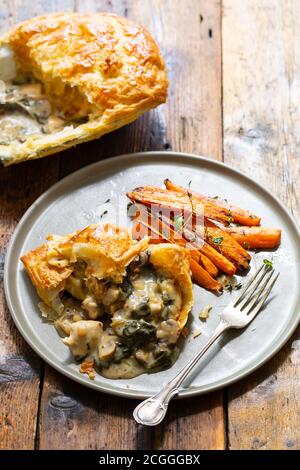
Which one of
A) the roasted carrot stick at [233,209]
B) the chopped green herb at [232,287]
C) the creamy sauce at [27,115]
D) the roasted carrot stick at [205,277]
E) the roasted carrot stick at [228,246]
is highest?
the creamy sauce at [27,115]

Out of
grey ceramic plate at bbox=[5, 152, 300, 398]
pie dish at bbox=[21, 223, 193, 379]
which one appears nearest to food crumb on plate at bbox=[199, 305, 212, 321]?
grey ceramic plate at bbox=[5, 152, 300, 398]

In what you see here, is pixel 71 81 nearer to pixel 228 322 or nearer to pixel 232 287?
pixel 232 287

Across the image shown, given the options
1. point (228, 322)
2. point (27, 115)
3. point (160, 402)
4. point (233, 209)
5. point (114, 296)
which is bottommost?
point (160, 402)

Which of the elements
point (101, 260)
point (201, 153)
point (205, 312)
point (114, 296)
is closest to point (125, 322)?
point (114, 296)

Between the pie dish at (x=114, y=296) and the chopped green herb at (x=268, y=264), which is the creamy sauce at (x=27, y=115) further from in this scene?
the chopped green herb at (x=268, y=264)

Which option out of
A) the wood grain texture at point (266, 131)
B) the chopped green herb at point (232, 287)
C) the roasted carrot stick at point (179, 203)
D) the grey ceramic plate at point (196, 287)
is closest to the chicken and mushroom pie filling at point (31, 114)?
the grey ceramic plate at point (196, 287)

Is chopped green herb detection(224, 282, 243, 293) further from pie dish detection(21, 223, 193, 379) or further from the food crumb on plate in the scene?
pie dish detection(21, 223, 193, 379)
